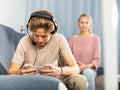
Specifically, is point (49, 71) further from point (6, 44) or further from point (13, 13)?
point (13, 13)

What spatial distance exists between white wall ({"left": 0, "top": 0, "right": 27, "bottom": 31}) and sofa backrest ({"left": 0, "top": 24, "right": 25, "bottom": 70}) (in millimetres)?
583

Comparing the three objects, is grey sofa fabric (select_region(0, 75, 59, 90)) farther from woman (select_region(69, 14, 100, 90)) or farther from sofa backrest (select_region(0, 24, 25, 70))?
woman (select_region(69, 14, 100, 90))

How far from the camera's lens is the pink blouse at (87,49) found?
2.21 metres

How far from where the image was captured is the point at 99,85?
1.86 metres

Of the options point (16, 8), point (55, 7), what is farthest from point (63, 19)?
point (16, 8)

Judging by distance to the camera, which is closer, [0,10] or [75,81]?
[75,81]

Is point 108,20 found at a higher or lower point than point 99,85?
higher

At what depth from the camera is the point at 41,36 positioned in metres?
1.40

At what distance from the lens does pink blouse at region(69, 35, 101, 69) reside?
7.24 feet

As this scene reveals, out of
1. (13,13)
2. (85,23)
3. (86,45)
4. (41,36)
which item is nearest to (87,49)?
(86,45)

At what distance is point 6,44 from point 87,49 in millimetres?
751

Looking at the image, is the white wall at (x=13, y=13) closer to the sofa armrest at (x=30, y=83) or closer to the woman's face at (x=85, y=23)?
the woman's face at (x=85, y=23)

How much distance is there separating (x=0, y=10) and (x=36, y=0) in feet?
1.55

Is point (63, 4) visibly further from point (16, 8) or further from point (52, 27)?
point (52, 27)
